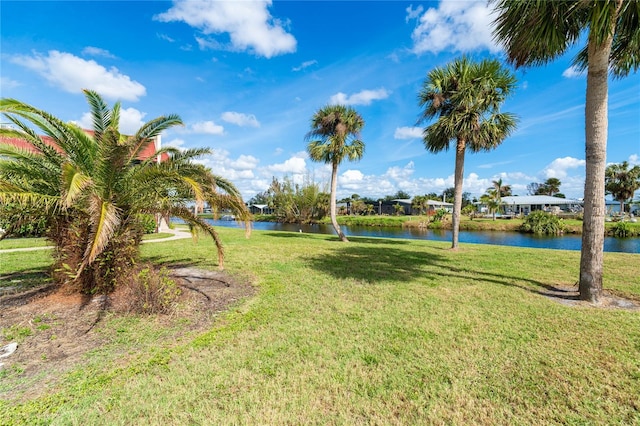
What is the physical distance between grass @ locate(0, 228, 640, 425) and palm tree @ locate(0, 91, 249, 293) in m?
1.61

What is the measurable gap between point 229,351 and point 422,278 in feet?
16.8

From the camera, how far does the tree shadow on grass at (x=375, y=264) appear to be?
7.41 meters

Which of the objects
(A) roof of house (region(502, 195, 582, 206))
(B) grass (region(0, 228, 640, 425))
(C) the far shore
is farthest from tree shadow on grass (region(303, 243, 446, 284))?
(A) roof of house (region(502, 195, 582, 206))

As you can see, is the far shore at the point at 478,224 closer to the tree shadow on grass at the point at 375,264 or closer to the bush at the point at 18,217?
the tree shadow on grass at the point at 375,264

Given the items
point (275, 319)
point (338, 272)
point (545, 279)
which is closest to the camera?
point (275, 319)

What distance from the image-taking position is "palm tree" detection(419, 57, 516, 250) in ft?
35.4

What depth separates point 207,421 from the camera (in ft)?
7.94

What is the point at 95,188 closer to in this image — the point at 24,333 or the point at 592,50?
the point at 24,333

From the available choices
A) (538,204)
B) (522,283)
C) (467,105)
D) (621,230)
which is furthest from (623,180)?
(522,283)

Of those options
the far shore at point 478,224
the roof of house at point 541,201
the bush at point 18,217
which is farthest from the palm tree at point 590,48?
the roof of house at point 541,201

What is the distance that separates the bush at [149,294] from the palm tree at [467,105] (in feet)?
34.6

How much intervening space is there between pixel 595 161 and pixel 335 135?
37.1 feet

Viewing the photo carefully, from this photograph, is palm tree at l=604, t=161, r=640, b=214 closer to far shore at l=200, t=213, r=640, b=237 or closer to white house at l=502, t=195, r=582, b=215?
white house at l=502, t=195, r=582, b=215

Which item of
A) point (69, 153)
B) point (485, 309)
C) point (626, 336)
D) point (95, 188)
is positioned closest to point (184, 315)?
point (95, 188)
